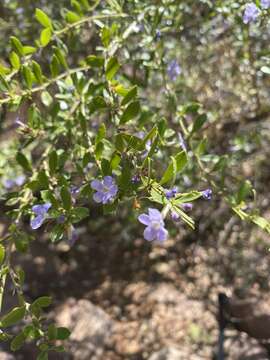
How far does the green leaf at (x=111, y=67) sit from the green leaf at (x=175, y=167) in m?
0.44

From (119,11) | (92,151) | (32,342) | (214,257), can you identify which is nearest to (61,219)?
(92,151)

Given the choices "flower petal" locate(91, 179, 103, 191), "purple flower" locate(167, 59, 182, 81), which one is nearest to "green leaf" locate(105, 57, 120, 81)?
"flower petal" locate(91, 179, 103, 191)

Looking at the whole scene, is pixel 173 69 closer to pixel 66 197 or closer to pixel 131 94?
pixel 131 94

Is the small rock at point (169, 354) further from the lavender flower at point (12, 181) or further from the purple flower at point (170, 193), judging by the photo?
the purple flower at point (170, 193)

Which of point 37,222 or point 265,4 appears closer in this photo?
point 37,222

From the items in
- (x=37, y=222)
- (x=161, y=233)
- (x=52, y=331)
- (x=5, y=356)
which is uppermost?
(x=161, y=233)

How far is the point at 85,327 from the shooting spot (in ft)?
8.82

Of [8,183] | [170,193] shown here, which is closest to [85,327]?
[8,183]

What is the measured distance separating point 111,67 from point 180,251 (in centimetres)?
174

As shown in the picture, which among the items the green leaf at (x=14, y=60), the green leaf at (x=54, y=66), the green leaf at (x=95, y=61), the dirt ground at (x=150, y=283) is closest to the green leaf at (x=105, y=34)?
the green leaf at (x=95, y=61)

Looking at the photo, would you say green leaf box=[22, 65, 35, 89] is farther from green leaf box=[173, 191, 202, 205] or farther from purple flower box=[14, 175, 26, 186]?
purple flower box=[14, 175, 26, 186]

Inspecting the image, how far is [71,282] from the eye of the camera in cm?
303

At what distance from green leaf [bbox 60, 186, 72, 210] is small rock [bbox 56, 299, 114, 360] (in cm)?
138

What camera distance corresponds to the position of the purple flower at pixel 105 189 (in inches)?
50.7
